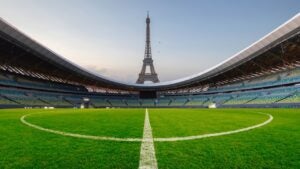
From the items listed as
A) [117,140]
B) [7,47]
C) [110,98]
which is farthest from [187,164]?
[110,98]

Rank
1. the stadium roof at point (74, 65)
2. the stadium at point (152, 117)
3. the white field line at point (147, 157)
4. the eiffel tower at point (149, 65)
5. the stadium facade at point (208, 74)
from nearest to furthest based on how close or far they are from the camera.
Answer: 1. the white field line at point (147, 157)
2. the stadium at point (152, 117)
3. the stadium roof at point (74, 65)
4. the stadium facade at point (208, 74)
5. the eiffel tower at point (149, 65)

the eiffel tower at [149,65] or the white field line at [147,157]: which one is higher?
the eiffel tower at [149,65]

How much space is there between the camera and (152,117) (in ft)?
43.1

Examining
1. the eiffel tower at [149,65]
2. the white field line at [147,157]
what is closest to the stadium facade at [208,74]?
the eiffel tower at [149,65]

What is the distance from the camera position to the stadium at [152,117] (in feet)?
11.3

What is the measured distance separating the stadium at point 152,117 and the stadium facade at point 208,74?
0.18 metres

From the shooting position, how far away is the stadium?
3.46 meters

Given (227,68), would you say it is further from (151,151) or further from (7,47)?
(151,151)

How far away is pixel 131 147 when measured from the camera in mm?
4199

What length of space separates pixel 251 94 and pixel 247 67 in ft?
21.5

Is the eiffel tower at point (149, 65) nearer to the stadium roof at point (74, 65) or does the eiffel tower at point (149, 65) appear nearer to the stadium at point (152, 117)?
the stadium at point (152, 117)

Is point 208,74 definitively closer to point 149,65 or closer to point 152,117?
point 152,117

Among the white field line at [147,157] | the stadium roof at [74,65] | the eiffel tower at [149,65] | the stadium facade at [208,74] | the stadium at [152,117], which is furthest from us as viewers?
the eiffel tower at [149,65]

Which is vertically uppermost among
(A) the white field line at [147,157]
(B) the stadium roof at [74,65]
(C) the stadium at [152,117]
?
(B) the stadium roof at [74,65]
